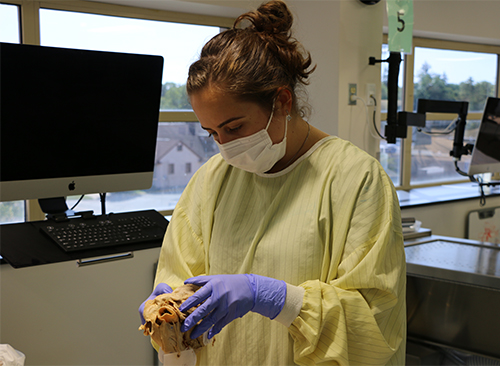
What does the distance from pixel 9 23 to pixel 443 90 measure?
3.20 meters

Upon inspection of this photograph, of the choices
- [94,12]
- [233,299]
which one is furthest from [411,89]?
[233,299]

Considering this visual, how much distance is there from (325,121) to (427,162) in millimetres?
1662

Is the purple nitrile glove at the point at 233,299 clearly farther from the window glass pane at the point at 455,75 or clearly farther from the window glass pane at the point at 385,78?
the window glass pane at the point at 455,75

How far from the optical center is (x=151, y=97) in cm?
177

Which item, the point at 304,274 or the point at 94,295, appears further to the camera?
the point at 94,295

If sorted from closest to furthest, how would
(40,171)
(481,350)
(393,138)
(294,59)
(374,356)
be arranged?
1. (374,356)
2. (294,59)
3. (40,171)
4. (481,350)
5. (393,138)

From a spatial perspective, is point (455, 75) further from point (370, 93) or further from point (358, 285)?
point (358, 285)

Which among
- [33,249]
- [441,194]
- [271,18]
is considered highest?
[271,18]

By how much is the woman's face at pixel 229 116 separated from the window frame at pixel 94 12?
1599 mm

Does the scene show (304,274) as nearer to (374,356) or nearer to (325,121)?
(374,356)

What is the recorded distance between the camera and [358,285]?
0.91 metres

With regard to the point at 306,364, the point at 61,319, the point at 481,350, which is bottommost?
the point at 481,350

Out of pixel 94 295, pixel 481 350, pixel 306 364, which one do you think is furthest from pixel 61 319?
pixel 481 350

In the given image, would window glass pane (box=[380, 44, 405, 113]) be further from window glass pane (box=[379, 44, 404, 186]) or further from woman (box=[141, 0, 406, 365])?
woman (box=[141, 0, 406, 365])
